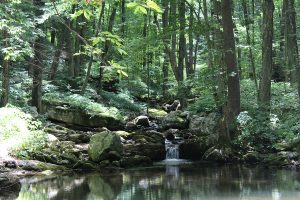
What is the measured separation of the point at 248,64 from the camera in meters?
26.7

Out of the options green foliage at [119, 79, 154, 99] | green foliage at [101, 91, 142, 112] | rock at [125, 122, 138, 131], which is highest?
green foliage at [119, 79, 154, 99]

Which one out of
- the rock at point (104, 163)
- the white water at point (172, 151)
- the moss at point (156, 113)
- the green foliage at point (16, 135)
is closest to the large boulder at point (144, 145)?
the white water at point (172, 151)

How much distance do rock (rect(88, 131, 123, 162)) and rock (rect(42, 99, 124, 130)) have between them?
3.58m

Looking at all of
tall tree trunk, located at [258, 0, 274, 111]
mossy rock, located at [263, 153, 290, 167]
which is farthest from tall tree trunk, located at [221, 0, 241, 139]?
mossy rock, located at [263, 153, 290, 167]

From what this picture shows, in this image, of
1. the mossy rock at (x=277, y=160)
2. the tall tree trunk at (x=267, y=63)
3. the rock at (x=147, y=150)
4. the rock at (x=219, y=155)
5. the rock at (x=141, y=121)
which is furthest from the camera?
the rock at (x=141, y=121)

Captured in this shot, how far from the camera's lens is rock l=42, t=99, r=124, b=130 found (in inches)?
673

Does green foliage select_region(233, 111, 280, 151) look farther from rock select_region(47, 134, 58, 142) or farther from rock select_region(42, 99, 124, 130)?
rock select_region(47, 134, 58, 142)

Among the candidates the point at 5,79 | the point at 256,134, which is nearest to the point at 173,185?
the point at 256,134

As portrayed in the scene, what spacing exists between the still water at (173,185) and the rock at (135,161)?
0.92m

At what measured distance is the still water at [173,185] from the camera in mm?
8939

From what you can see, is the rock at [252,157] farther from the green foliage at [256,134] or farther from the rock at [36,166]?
the rock at [36,166]

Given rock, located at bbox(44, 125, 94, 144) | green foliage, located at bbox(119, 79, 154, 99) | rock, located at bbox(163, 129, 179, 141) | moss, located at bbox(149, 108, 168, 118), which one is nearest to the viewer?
rock, located at bbox(44, 125, 94, 144)

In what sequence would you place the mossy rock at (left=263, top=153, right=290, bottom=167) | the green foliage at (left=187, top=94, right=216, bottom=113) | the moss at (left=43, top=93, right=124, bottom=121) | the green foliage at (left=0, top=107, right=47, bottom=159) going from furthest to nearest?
the green foliage at (left=187, top=94, right=216, bottom=113) < the moss at (left=43, top=93, right=124, bottom=121) < the mossy rock at (left=263, top=153, right=290, bottom=167) < the green foliage at (left=0, top=107, right=47, bottom=159)

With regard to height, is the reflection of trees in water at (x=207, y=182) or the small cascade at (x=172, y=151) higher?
the small cascade at (x=172, y=151)
